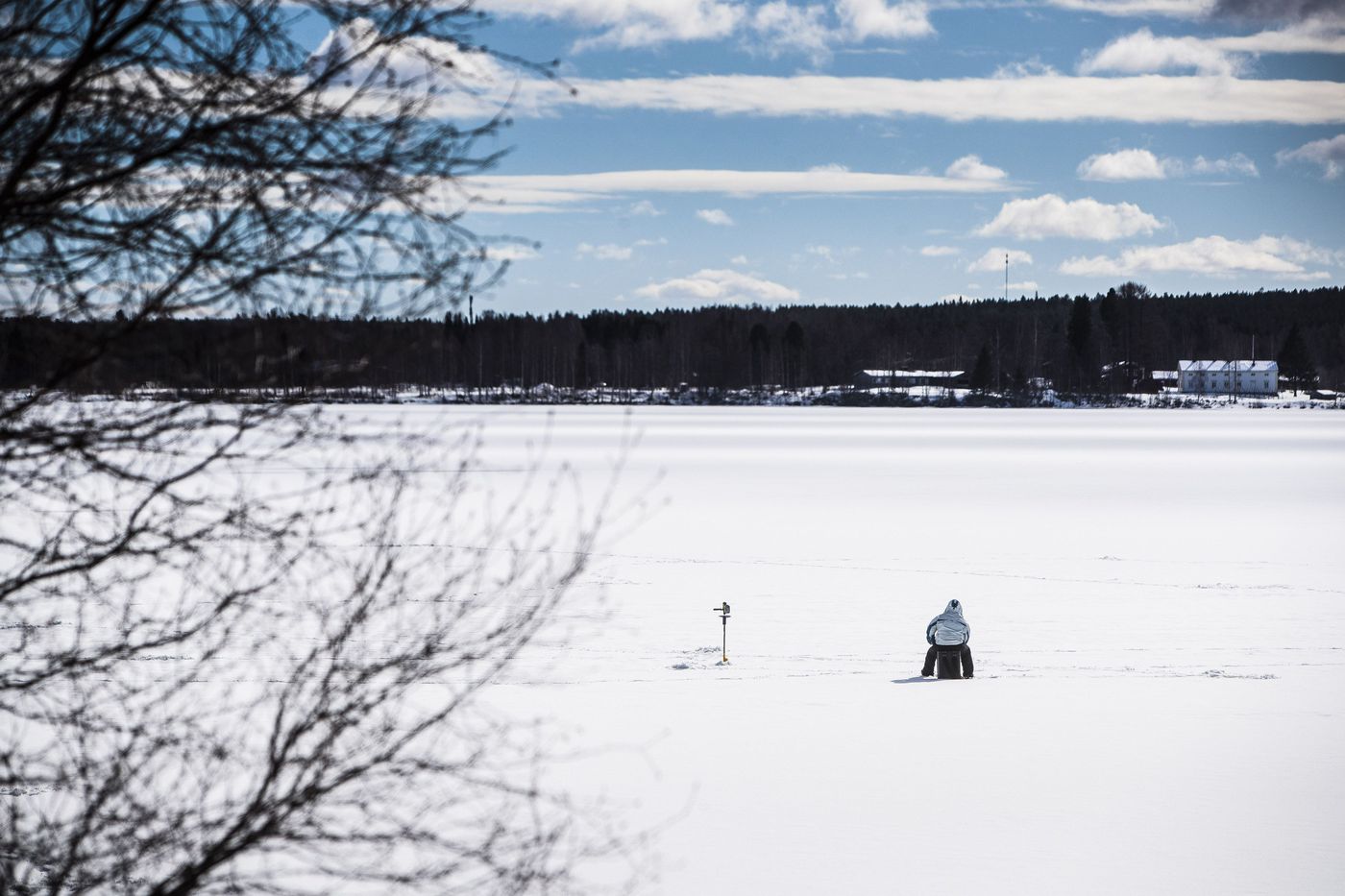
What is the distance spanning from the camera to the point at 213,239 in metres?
3.26

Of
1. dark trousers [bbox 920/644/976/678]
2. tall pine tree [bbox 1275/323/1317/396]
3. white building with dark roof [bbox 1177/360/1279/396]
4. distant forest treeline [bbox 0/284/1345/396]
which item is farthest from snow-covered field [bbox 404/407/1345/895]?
white building with dark roof [bbox 1177/360/1279/396]

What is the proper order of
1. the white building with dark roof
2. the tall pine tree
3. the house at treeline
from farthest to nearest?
the house at treeline < the white building with dark roof < the tall pine tree

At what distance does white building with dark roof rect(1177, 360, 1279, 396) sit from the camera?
500 feet

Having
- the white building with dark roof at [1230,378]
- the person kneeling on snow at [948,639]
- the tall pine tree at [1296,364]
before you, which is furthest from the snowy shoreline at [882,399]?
the person kneeling on snow at [948,639]

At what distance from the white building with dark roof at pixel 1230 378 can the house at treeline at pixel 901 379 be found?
84.4 feet

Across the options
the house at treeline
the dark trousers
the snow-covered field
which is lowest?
the snow-covered field

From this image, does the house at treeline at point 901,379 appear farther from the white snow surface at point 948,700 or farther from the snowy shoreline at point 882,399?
the white snow surface at point 948,700

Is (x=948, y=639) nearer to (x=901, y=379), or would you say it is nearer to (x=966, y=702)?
(x=966, y=702)

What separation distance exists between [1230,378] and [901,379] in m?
37.6

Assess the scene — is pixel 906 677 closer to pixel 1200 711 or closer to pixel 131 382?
pixel 1200 711

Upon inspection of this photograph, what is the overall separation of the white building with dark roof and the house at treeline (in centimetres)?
2572

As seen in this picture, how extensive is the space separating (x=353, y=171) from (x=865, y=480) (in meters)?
35.8

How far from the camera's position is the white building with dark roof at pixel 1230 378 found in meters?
152

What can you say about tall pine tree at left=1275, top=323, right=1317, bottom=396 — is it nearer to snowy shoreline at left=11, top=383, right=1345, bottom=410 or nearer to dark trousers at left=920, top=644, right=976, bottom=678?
snowy shoreline at left=11, top=383, right=1345, bottom=410
